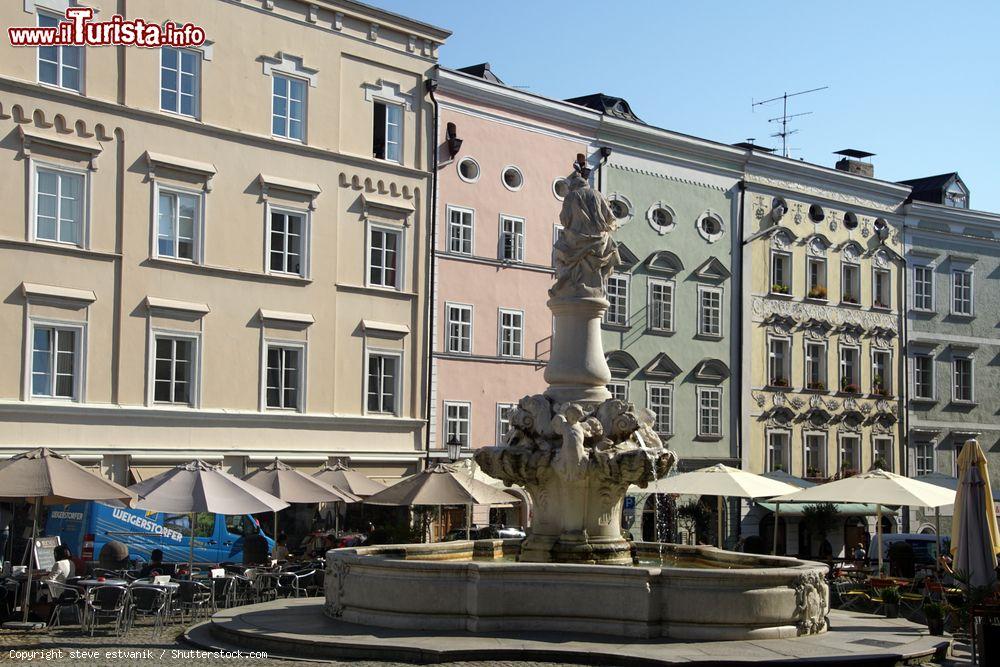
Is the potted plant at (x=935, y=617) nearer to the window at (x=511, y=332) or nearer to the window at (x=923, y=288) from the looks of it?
the window at (x=511, y=332)

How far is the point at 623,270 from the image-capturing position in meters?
42.9

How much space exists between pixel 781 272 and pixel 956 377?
32.7ft

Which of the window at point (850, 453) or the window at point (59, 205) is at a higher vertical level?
the window at point (59, 205)

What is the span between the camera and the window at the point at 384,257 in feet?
119

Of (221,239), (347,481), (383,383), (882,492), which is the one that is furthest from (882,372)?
(221,239)

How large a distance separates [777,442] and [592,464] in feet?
100

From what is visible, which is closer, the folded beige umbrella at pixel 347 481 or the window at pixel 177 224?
the folded beige umbrella at pixel 347 481

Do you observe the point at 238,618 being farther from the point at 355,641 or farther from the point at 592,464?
the point at 592,464

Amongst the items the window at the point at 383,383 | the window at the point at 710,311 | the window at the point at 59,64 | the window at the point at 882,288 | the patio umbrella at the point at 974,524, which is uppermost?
the window at the point at 59,64

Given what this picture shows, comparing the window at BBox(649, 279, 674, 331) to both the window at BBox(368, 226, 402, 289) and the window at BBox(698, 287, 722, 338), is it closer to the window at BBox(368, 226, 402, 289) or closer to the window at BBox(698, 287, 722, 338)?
the window at BBox(698, 287, 722, 338)

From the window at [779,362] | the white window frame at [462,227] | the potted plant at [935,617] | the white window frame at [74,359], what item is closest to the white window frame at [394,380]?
the white window frame at [462,227]

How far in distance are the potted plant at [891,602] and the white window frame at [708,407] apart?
77.7 ft

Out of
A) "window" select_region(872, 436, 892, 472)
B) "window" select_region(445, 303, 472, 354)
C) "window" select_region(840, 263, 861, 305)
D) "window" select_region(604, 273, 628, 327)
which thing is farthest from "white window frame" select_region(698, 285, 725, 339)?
"window" select_region(445, 303, 472, 354)

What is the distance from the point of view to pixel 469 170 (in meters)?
38.9
